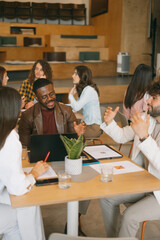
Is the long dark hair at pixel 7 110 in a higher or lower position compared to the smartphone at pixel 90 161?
higher

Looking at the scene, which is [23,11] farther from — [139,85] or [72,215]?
[72,215]

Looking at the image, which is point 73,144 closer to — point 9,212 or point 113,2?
point 9,212

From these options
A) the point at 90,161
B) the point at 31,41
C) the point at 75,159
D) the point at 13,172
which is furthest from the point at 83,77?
the point at 31,41

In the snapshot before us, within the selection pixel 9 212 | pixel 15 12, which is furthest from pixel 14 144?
pixel 15 12

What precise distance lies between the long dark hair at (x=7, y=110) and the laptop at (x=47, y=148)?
293 mm

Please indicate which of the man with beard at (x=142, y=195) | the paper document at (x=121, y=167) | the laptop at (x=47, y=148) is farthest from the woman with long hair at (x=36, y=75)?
the paper document at (x=121, y=167)

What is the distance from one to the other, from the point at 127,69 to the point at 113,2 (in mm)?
2390

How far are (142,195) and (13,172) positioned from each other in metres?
0.94

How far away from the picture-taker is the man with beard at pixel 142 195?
65.5 inches

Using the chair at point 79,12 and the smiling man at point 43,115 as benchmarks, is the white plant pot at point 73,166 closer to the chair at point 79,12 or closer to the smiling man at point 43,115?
the smiling man at point 43,115

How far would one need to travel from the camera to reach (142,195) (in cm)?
194

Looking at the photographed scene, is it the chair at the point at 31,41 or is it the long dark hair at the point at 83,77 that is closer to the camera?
the long dark hair at the point at 83,77

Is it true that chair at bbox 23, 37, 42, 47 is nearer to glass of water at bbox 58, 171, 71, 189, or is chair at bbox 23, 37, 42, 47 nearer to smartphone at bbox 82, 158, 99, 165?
smartphone at bbox 82, 158, 99, 165

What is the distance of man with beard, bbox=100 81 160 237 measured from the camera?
166 centimetres
